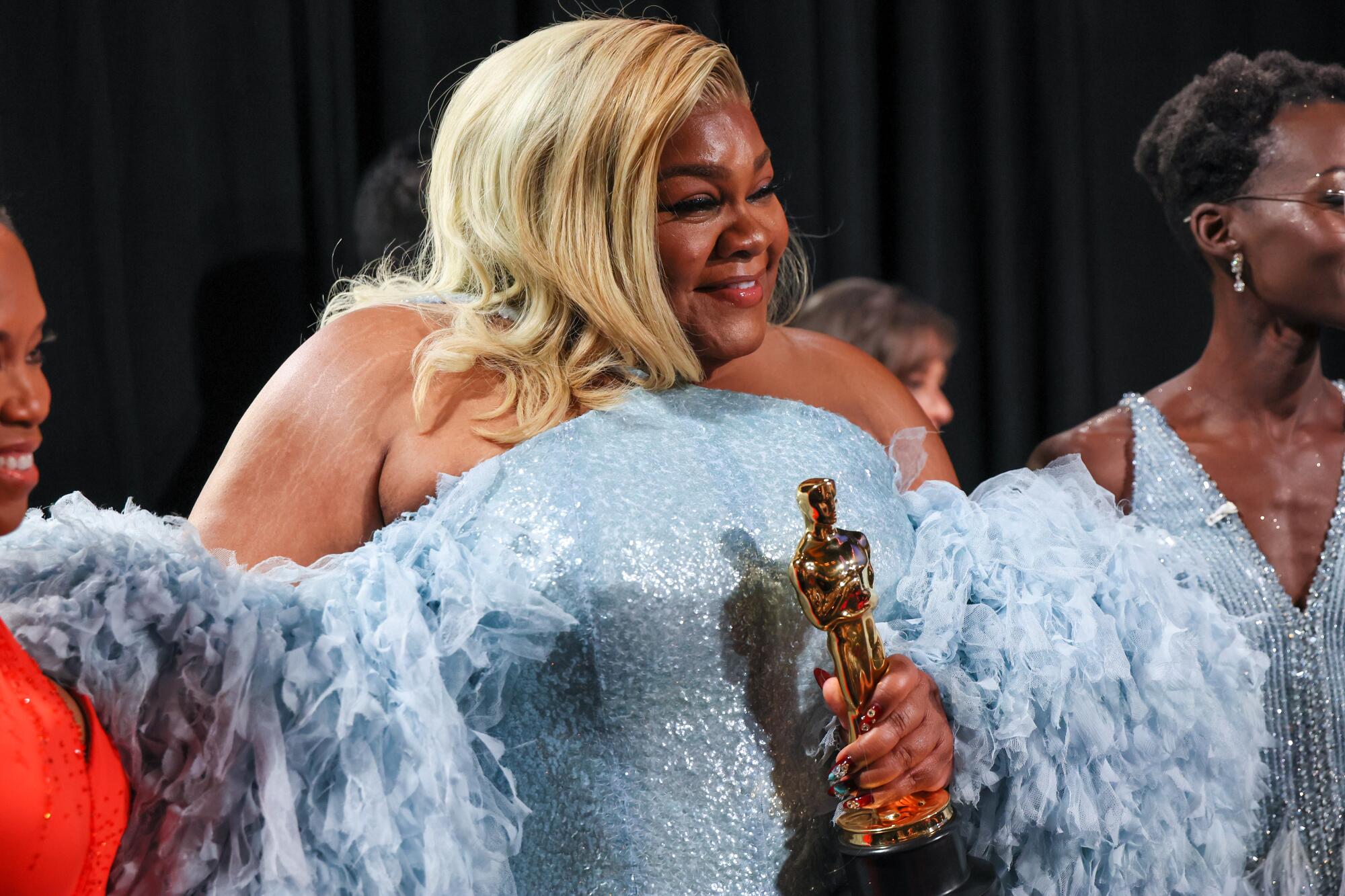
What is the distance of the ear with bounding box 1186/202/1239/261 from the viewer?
1.80m

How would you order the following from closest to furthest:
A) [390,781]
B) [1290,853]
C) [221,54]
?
[390,781] → [1290,853] → [221,54]

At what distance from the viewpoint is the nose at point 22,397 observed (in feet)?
2.59

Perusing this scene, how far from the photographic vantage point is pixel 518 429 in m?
1.28

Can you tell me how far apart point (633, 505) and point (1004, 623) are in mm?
349

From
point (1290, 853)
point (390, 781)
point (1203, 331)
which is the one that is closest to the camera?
point (390, 781)

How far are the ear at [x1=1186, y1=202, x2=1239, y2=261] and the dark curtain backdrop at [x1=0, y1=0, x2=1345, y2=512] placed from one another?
60cm

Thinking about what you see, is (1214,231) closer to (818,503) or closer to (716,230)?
(716,230)

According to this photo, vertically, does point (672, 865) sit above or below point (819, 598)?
below

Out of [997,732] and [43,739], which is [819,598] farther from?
[43,739]

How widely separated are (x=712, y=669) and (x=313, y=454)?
41cm

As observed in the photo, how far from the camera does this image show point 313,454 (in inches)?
48.7

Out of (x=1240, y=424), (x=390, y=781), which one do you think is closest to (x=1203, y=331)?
(x=1240, y=424)

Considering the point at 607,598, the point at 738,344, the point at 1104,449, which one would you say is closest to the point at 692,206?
the point at 738,344

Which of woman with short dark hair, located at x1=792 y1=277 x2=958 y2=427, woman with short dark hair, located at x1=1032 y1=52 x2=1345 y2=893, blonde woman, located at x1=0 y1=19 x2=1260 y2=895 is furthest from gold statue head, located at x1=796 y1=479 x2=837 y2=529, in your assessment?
woman with short dark hair, located at x1=792 y1=277 x2=958 y2=427
